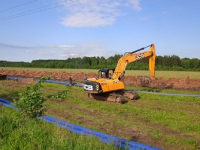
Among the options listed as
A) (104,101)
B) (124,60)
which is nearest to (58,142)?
(104,101)

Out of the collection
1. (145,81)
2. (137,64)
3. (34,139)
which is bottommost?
(34,139)

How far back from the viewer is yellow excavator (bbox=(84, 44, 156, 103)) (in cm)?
1616

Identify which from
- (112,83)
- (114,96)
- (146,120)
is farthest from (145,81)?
(146,120)

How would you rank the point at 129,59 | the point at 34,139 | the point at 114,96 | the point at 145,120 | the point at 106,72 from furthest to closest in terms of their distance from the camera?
the point at 129,59 < the point at 106,72 < the point at 114,96 < the point at 145,120 < the point at 34,139

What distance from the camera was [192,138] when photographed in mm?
8875

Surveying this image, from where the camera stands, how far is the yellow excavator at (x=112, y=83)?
53.0 ft

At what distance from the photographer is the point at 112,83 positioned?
16.6 m

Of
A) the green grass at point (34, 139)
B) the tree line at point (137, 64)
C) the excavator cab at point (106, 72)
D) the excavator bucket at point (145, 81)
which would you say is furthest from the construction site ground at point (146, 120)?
the tree line at point (137, 64)

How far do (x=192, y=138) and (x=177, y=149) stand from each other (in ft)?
4.35

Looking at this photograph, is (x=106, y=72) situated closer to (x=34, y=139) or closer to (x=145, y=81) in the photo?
(x=145, y=81)

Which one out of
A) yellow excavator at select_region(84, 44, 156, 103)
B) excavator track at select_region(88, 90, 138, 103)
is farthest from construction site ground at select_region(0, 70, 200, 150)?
yellow excavator at select_region(84, 44, 156, 103)

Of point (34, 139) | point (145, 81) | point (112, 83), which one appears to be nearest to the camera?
point (34, 139)

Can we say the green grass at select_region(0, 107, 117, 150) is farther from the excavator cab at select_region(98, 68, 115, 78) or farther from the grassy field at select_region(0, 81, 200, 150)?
the excavator cab at select_region(98, 68, 115, 78)

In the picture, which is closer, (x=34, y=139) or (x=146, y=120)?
(x=34, y=139)
